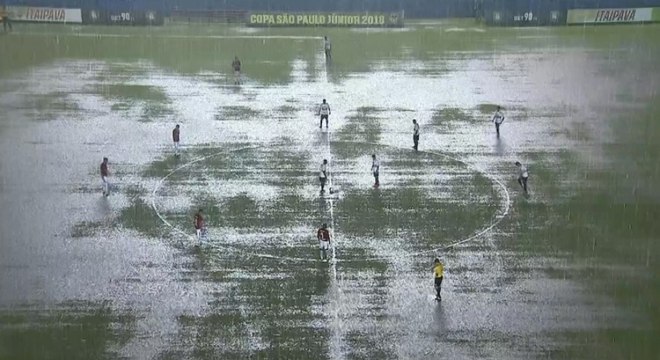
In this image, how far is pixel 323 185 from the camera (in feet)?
89.8

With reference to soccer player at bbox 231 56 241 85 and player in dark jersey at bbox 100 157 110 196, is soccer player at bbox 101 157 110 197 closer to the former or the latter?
player in dark jersey at bbox 100 157 110 196

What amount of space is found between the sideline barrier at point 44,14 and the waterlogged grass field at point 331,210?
1217cm

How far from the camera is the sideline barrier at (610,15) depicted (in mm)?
58406

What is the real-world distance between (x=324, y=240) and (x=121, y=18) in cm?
4234

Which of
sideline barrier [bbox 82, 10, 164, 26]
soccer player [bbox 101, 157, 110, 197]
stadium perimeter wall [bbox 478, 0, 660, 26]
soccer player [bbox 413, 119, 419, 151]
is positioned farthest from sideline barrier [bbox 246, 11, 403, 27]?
soccer player [bbox 101, 157, 110, 197]

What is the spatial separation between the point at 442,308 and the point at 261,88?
82.6ft

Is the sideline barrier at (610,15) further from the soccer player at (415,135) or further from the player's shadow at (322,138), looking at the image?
the soccer player at (415,135)

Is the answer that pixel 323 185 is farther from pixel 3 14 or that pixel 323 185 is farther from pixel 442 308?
pixel 3 14

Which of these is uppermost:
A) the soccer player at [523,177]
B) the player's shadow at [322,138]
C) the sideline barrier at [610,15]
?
the sideline barrier at [610,15]

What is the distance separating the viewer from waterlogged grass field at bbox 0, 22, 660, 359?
61.3 feet

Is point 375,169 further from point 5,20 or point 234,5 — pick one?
point 5,20

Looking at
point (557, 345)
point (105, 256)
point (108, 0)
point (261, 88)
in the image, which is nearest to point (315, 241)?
point (105, 256)

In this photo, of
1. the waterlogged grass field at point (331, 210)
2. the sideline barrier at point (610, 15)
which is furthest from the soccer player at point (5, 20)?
the sideline barrier at point (610, 15)

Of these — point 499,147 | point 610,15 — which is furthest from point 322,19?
point 499,147
